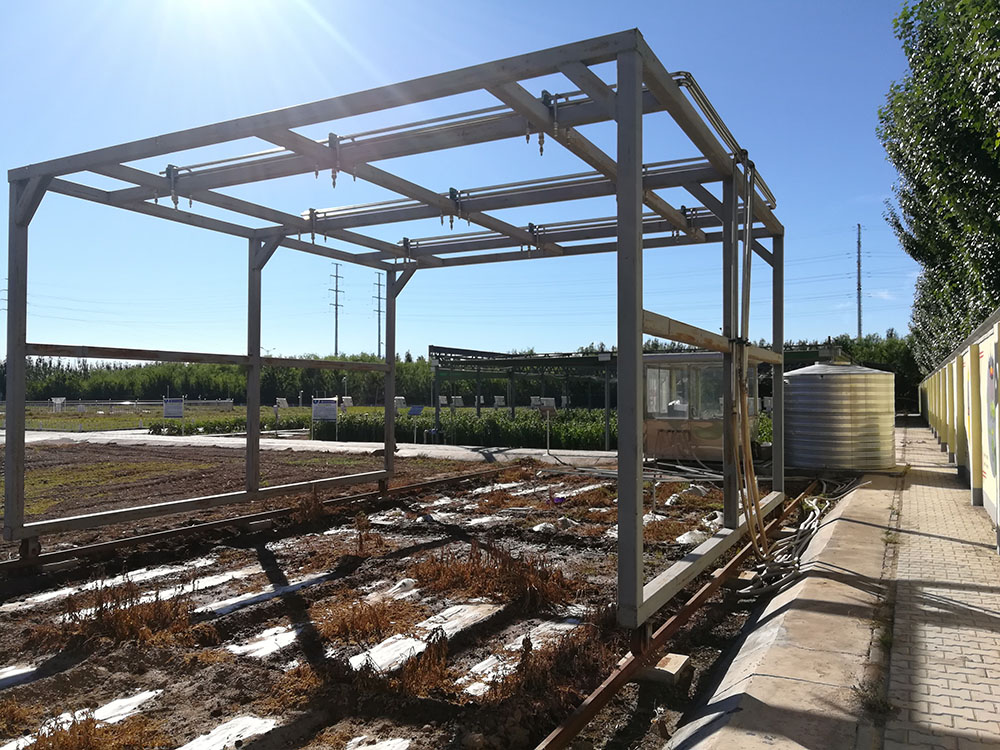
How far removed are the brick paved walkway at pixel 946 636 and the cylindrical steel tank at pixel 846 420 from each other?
5127 millimetres

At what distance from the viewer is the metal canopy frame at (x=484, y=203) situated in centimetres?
385

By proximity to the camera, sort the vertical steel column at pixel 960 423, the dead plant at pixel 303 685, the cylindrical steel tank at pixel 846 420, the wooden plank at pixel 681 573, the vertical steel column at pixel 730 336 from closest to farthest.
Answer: the dead plant at pixel 303 685
the wooden plank at pixel 681 573
the vertical steel column at pixel 730 336
the vertical steel column at pixel 960 423
the cylindrical steel tank at pixel 846 420

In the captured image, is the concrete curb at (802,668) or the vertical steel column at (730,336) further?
the vertical steel column at (730,336)

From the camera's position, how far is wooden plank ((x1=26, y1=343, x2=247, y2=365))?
634 centimetres

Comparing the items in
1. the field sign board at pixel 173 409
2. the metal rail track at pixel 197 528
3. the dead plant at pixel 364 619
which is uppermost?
the field sign board at pixel 173 409

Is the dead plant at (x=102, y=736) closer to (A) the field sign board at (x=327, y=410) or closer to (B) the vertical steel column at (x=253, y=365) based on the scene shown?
Result: (B) the vertical steel column at (x=253, y=365)

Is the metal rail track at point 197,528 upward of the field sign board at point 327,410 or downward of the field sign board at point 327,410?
downward

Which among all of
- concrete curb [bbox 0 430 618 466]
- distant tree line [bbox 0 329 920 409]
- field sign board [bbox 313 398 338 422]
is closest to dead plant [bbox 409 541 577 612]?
concrete curb [bbox 0 430 618 466]

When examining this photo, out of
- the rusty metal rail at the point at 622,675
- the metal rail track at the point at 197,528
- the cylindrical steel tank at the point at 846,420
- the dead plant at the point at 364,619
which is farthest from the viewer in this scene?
the cylindrical steel tank at the point at 846,420

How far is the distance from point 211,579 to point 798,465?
11510 mm

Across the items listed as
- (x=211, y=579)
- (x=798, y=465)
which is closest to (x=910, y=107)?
(x=798, y=465)

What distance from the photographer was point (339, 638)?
15.3 feet

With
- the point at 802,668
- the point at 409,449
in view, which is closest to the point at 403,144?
the point at 802,668

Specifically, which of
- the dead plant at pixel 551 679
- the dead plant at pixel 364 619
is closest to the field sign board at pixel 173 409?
the dead plant at pixel 364 619
